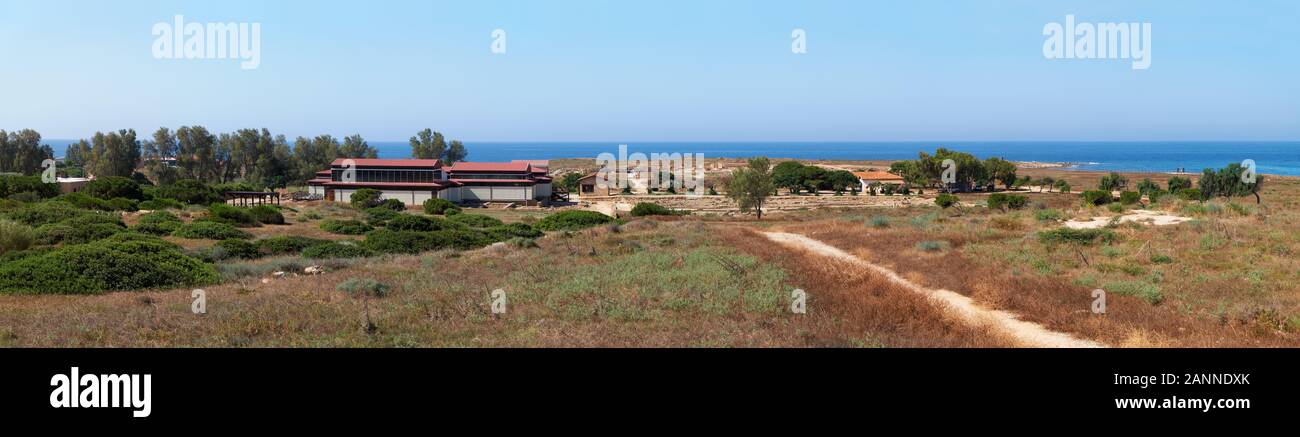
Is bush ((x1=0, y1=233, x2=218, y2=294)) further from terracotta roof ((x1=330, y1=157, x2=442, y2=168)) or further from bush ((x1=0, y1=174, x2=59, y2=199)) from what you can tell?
terracotta roof ((x1=330, y1=157, x2=442, y2=168))

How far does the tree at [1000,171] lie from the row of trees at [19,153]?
12639cm

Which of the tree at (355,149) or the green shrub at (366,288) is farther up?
the tree at (355,149)

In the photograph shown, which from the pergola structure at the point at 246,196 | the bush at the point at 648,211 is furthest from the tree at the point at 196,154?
the bush at the point at 648,211

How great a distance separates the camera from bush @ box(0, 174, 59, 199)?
190 feet

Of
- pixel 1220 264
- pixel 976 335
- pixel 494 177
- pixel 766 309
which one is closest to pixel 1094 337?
pixel 976 335

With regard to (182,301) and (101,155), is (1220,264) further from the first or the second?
(101,155)

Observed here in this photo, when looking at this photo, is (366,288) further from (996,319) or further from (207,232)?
(207,232)

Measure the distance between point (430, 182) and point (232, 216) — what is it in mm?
32726

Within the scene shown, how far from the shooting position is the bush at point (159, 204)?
59.2m

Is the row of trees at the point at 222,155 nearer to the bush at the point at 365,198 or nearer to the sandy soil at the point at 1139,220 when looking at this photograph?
the bush at the point at 365,198

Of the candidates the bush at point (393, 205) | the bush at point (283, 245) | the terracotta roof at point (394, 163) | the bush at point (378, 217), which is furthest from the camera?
the terracotta roof at point (394, 163)

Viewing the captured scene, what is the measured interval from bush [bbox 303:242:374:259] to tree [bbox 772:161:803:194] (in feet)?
241
